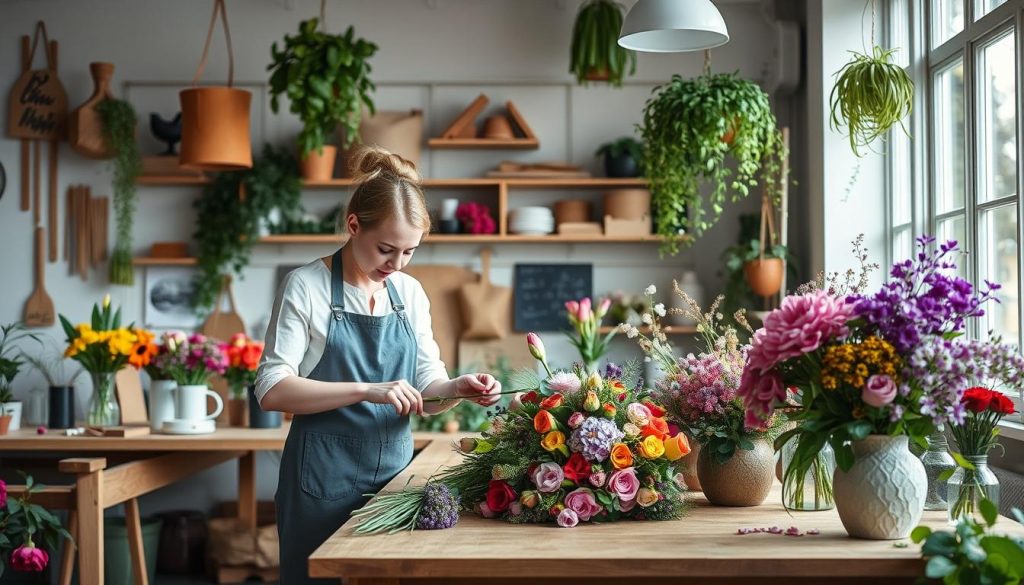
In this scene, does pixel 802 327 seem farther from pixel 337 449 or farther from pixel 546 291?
pixel 546 291

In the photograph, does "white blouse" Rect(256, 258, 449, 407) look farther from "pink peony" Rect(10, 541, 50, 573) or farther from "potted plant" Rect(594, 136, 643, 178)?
"potted plant" Rect(594, 136, 643, 178)

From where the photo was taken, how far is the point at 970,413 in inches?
74.0

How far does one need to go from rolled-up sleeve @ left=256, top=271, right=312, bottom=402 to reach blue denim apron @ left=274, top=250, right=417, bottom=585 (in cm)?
5

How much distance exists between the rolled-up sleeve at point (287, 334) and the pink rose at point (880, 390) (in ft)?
3.86

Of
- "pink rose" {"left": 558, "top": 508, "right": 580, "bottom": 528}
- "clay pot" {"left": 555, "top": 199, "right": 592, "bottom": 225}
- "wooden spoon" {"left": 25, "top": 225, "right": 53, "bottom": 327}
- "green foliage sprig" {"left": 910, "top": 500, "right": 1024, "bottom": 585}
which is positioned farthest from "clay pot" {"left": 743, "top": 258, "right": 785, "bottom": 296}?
"wooden spoon" {"left": 25, "top": 225, "right": 53, "bottom": 327}

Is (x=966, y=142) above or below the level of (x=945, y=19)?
below

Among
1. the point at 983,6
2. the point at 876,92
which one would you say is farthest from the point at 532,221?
the point at 983,6

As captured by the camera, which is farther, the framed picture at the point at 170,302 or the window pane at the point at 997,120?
the framed picture at the point at 170,302

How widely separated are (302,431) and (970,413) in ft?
4.55

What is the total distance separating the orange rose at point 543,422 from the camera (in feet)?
6.46

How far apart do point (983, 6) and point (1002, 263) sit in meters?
0.85

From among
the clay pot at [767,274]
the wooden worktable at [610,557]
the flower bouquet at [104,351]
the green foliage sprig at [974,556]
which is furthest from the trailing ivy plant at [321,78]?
the green foliage sprig at [974,556]

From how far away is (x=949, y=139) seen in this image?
3732mm

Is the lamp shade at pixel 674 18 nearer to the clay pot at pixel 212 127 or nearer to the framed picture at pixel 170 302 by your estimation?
the clay pot at pixel 212 127
